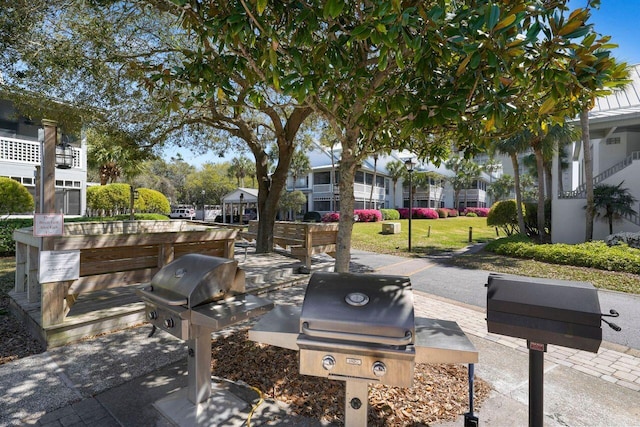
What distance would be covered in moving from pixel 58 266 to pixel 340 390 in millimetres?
3562

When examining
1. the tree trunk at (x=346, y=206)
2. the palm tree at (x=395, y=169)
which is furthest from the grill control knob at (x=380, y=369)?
the palm tree at (x=395, y=169)

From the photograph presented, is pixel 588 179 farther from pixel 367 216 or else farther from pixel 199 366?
pixel 367 216

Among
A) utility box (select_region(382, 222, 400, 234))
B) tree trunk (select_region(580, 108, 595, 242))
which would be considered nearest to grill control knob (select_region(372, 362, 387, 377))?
tree trunk (select_region(580, 108, 595, 242))

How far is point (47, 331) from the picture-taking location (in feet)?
12.6

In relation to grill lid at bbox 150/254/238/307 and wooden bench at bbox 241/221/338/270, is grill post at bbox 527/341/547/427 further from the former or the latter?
wooden bench at bbox 241/221/338/270

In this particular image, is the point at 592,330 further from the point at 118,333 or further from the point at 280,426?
the point at 118,333

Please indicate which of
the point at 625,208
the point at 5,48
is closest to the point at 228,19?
the point at 5,48

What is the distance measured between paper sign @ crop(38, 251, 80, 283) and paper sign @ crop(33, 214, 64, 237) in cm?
23

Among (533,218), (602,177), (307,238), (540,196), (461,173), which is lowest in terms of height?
(307,238)

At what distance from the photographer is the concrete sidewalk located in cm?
268

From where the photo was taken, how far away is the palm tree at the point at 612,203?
13227 mm

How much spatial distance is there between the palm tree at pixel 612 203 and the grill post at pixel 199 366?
1632cm

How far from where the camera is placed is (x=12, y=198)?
13227 mm

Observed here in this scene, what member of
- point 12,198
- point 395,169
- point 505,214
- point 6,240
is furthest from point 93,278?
point 395,169
